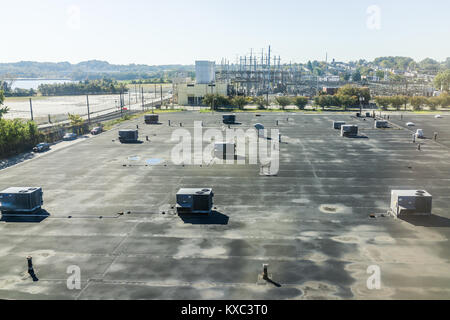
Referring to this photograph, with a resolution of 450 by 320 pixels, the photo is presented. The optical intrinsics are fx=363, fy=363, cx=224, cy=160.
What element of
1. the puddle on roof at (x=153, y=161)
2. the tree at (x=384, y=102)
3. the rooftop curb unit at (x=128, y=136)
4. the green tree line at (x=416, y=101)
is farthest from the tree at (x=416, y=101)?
the puddle on roof at (x=153, y=161)

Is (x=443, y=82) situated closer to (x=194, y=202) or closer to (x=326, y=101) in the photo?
(x=326, y=101)

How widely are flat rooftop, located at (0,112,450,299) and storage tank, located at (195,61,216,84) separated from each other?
351 ft

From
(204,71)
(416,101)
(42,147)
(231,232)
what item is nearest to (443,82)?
(416,101)

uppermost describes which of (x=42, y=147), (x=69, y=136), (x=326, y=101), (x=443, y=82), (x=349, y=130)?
(x=443, y=82)

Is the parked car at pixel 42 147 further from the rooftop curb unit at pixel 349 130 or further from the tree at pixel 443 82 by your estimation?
the tree at pixel 443 82

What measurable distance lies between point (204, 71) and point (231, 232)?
429ft

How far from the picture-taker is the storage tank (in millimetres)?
148000

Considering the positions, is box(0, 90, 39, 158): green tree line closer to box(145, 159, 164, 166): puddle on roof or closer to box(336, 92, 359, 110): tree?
box(145, 159, 164, 166): puddle on roof

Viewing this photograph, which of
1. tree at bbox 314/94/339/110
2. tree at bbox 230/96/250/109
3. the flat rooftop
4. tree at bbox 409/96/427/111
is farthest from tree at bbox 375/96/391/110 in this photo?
the flat rooftop

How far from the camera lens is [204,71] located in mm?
149500

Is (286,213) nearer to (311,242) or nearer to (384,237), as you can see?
(311,242)

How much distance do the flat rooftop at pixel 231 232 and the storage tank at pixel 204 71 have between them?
4208 inches

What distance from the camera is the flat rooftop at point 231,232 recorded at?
1939 cm
